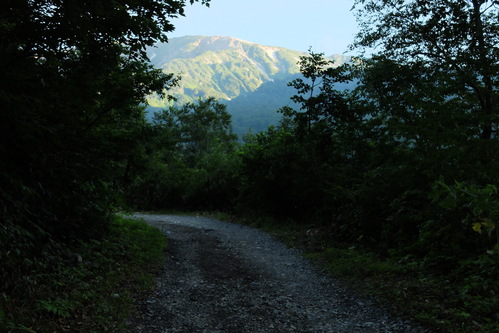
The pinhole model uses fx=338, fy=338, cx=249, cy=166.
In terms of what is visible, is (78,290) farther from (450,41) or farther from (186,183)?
(186,183)

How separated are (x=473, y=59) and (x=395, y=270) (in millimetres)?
9758

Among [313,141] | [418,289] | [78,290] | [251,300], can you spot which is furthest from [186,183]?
[418,289]

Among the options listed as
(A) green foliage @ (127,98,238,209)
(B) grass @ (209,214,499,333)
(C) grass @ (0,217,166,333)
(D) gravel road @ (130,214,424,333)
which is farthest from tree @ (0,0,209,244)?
(A) green foliage @ (127,98,238,209)

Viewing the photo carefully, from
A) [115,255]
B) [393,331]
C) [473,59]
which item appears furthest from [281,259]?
[473,59]

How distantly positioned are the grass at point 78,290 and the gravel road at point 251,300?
0.45 m

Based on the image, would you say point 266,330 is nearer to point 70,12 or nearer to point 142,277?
point 142,277

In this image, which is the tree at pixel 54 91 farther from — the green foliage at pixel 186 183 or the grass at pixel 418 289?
the green foliage at pixel 186 183

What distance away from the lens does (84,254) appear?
804 centimetres

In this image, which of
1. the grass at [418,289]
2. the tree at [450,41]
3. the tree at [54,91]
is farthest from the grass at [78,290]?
the tree at [450,41]

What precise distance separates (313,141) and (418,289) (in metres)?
11.0

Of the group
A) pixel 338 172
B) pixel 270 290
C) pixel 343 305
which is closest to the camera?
pixel 343 305

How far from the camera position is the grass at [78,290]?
15.4 ft

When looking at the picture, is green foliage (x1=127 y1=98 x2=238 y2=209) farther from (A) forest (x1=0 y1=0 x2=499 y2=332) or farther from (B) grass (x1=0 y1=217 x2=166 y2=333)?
(B) grass (x1=0 y1=217 x2=166 y2=333)

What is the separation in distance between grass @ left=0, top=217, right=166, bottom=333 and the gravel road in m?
0.45
